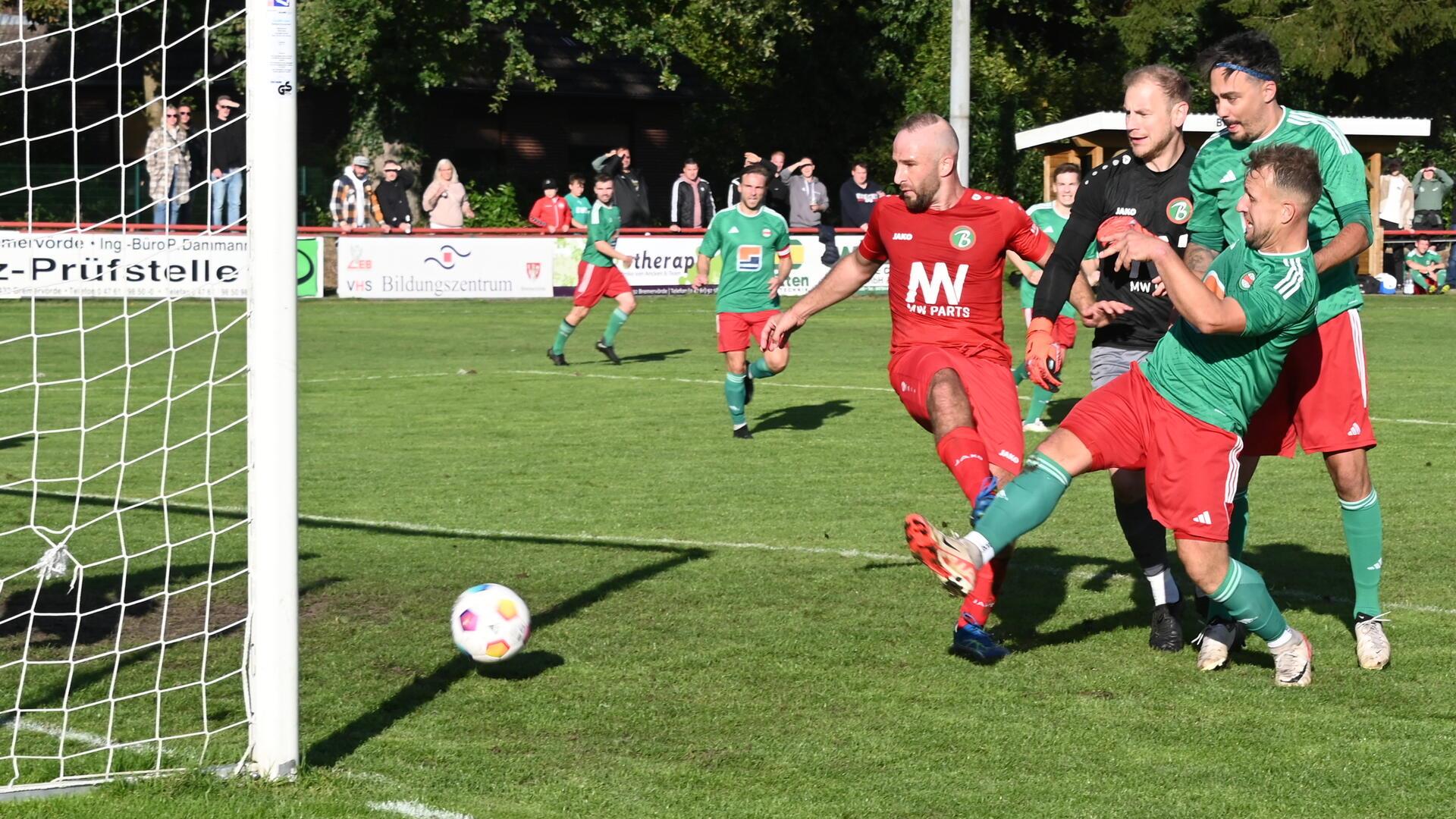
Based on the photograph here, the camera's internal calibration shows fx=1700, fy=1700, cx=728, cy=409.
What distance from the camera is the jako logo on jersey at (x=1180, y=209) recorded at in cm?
652

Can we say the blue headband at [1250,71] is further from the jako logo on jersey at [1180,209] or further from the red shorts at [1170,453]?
the red shorts at [1170,453]

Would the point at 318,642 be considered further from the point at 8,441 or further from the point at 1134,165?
the point at 8,441

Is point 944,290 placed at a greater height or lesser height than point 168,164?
lesser

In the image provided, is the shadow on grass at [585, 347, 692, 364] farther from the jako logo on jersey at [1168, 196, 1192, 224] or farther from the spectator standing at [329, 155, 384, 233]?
the jako logo on jersey at [1168, 196, 1192, 224]

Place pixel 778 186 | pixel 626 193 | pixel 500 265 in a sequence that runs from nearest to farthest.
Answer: pixel 500 265
pixel 626 193
pixel 778 186

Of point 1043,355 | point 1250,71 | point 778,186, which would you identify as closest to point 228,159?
point 1043,355

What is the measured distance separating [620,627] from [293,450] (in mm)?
2182

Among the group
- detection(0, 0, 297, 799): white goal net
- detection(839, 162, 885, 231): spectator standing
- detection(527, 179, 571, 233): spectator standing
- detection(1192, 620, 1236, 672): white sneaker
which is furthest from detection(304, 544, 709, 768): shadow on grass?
detection(839, 162, 885, 231): spectator standing

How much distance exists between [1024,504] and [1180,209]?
1.79m

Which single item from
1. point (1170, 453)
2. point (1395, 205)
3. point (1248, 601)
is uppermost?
point (1395, 205)

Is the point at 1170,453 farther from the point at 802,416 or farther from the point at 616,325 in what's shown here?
the point at 616,325

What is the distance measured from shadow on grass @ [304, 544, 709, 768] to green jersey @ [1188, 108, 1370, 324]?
2.73 meters

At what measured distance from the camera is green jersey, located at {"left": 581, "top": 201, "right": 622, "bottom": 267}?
1808 centimetres

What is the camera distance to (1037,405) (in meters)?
13.1
